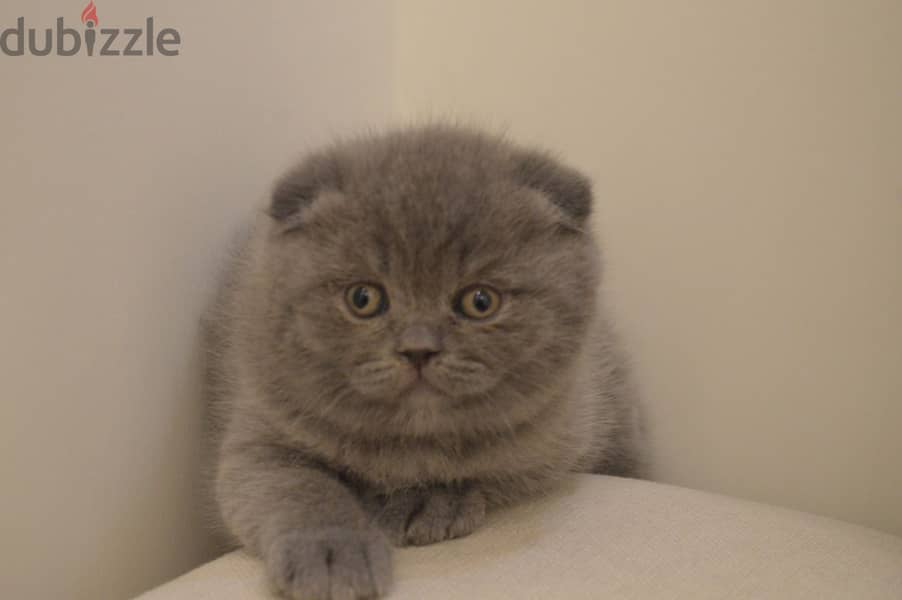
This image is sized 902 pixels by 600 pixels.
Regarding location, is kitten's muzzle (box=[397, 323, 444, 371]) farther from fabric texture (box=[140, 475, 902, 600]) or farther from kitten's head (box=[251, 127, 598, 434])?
fabric texture (box=[140, 475, 902, 600])

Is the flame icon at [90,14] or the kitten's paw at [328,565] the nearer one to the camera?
the kitten's paw at [328,565]

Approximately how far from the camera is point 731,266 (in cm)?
159

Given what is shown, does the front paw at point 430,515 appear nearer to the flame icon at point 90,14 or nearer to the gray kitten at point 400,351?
the gray kitten at point 400,351

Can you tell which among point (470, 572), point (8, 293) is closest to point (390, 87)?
point (8, 293)

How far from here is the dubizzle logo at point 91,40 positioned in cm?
111

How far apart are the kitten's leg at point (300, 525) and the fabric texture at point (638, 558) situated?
0.14 feet

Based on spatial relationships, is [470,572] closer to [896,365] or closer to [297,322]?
[297,322]

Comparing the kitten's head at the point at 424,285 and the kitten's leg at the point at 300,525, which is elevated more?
the kitten's head at the point at 424,285

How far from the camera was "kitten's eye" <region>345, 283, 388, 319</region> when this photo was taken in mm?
1188

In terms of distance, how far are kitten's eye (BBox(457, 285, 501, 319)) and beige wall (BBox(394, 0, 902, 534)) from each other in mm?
601

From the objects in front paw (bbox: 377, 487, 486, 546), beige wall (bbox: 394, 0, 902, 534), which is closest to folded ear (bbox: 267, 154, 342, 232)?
front paw (bbox: 377, 487, 486, 546)

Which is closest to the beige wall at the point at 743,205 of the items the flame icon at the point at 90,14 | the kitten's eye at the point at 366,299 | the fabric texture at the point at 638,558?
the fabric texture at the point at 638,558

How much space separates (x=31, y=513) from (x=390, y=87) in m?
1.20

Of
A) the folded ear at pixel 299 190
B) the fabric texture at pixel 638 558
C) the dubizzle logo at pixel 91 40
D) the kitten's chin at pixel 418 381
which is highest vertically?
the dubizzle logo at pixel 91 40
